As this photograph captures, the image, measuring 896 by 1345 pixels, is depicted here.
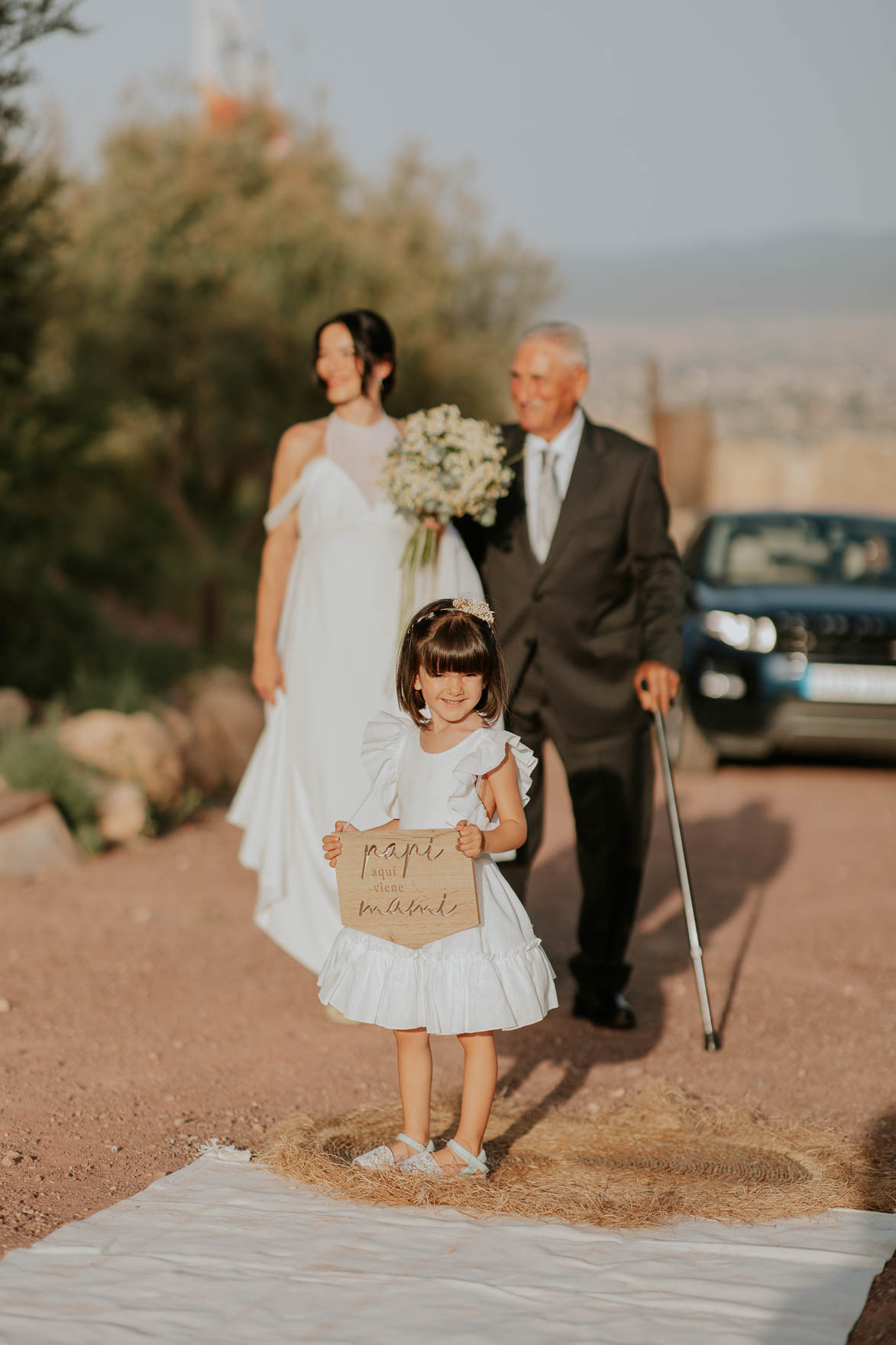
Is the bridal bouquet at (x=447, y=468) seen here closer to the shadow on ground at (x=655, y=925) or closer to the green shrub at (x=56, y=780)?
the shadow on ground at (x=655, y=925)

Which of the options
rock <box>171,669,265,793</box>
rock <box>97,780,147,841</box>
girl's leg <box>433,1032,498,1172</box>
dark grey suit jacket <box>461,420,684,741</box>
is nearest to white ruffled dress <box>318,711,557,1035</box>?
girl's leg <box>433,1032,498,1172</box>

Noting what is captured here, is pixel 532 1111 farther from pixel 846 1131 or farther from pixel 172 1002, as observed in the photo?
pixel 172 1002

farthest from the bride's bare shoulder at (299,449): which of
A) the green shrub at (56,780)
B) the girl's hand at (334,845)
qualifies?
the green shrub at (56,780)

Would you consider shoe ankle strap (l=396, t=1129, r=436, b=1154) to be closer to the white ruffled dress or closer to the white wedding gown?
the white ruffled dress

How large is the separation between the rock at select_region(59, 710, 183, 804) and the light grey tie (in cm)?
430

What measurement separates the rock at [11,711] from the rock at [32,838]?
1104mm

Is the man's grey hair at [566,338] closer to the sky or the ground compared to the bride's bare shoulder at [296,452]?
closer to the sky

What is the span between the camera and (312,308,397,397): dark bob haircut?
5.33m

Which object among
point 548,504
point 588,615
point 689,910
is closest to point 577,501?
point 548,504

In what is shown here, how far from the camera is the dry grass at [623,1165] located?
3.56 m

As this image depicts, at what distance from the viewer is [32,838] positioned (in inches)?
307

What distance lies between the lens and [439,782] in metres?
3.72

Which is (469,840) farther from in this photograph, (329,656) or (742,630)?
(742,630)

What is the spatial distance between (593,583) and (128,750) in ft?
14.7
